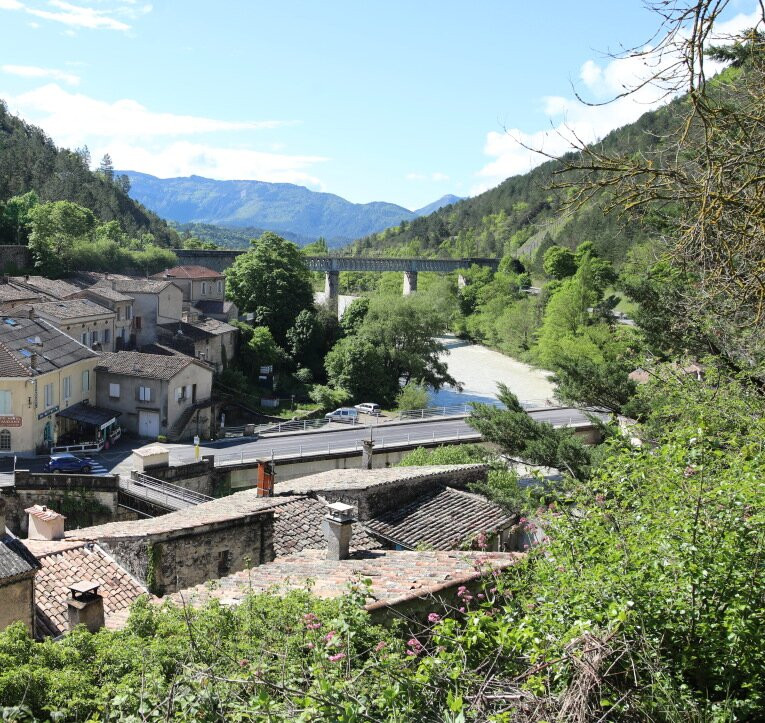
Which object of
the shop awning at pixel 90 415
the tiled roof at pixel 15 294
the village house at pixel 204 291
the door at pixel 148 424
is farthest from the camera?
the village house at pixel 204 291

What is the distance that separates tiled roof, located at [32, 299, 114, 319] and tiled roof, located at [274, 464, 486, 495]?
21793 millimetres

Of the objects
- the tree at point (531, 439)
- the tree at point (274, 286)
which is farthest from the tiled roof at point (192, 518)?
the tree at point (274, 286)

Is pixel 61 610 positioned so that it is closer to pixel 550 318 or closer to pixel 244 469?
pixel 244 469

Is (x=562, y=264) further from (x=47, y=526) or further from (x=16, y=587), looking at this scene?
(x=16, y=587)

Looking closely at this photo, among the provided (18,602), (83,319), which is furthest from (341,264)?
(18,602)

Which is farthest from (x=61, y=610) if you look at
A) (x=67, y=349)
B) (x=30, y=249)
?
(x=30, y=249)

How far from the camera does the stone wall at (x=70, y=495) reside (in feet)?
70.3

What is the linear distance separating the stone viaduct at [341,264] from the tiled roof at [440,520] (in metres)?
57.2

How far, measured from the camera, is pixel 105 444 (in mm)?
30984

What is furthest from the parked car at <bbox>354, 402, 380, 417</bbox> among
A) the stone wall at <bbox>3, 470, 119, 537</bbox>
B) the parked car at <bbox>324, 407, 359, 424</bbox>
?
the stone wall at <bbox>3, 470, 119, 537</bbox>

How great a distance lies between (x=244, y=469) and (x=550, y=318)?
4168 centimetres

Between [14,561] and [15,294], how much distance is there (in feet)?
111

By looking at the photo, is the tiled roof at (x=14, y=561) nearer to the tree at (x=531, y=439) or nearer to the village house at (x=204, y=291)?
the tree at (x=531, y=439)

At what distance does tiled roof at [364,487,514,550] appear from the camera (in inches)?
601
